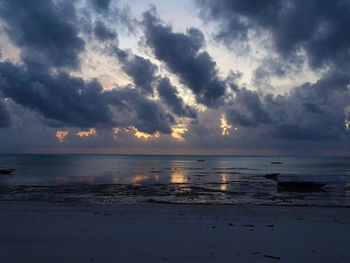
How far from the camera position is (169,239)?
1253 centimetres

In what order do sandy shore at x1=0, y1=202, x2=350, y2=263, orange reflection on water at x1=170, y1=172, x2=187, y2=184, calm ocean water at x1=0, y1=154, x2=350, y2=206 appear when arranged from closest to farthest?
sandy shore at x1=0, y1=202, x2=350, y2=263
calm ocean water at x1=0, y1=154, x2=350, y2=206
orange reflection on water at x1=170, y1=172, x2=187, y2=184

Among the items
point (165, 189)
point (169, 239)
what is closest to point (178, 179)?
point (165, 189)

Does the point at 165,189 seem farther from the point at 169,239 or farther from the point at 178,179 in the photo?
the point at 169,239

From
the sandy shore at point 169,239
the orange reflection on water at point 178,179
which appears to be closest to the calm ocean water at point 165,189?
the orange reflection on water at point 178,179

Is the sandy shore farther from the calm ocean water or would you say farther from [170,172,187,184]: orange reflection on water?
[170,172,187,184]: orange reflection on water

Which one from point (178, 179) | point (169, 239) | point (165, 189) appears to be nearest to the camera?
point (169, 239)

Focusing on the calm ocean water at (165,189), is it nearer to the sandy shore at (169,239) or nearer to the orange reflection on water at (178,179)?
the orange reflection on water at (178,179)

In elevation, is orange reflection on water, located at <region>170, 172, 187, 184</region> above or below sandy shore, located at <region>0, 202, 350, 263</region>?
below

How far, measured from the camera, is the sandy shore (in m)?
10.3

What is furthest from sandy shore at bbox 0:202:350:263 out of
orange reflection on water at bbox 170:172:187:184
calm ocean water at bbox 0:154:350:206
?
orange reflection on water at bbox 170:172:187:184

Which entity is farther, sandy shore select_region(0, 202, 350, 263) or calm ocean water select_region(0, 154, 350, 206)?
calm ocean water select_region(0, 154, 350, 206)

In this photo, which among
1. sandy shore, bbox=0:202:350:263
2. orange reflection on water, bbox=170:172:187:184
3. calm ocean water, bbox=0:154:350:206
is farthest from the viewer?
orange reflection on water, bbox=170:172:187:184

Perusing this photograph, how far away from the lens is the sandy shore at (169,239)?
10.3 meters

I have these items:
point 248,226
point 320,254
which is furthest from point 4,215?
point 320,254
